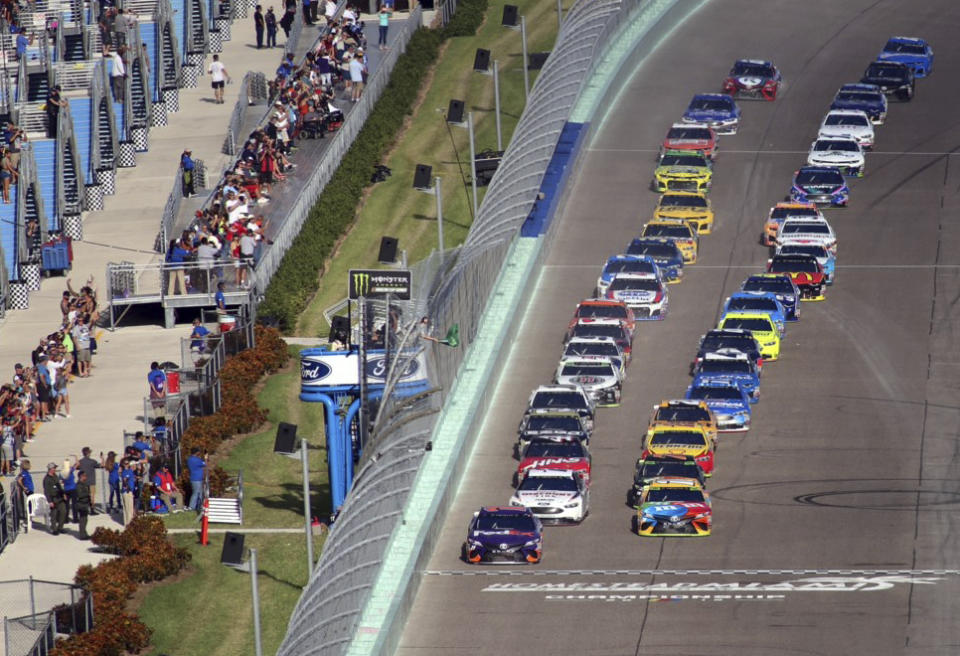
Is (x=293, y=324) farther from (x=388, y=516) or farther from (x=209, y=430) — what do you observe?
(x=388, y=516)

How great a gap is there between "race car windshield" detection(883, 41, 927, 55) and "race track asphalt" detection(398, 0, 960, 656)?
1.06 metres

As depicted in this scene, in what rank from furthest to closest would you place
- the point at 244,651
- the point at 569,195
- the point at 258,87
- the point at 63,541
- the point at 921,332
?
the point at 258,87
the point at 569,195
the point at 921,332
the point at 63,541
the point at 244,651

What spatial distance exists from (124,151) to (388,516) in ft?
119

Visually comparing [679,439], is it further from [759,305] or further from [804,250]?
[804,250]

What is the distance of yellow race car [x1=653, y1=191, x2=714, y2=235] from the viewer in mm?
68562

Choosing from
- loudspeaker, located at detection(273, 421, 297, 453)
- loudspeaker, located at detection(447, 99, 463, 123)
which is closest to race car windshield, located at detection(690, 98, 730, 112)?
loudspeaker, located at detection(447, 99, 463, 123)

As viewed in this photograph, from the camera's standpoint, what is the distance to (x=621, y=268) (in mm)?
62906

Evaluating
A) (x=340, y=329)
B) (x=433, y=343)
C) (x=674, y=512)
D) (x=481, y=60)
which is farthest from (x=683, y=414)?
(x=481, y=60)

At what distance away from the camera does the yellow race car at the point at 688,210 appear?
2699 inches

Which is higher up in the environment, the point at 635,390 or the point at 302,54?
the point at 302,54

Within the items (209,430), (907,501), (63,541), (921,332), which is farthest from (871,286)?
(63,541)

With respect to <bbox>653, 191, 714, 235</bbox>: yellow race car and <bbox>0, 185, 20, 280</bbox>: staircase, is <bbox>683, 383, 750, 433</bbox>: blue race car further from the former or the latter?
<bbox>0, 185, 20, 280</bbox>: staircase

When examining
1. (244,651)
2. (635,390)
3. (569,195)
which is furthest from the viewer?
(569,195)

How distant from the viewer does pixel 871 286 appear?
212 ft
